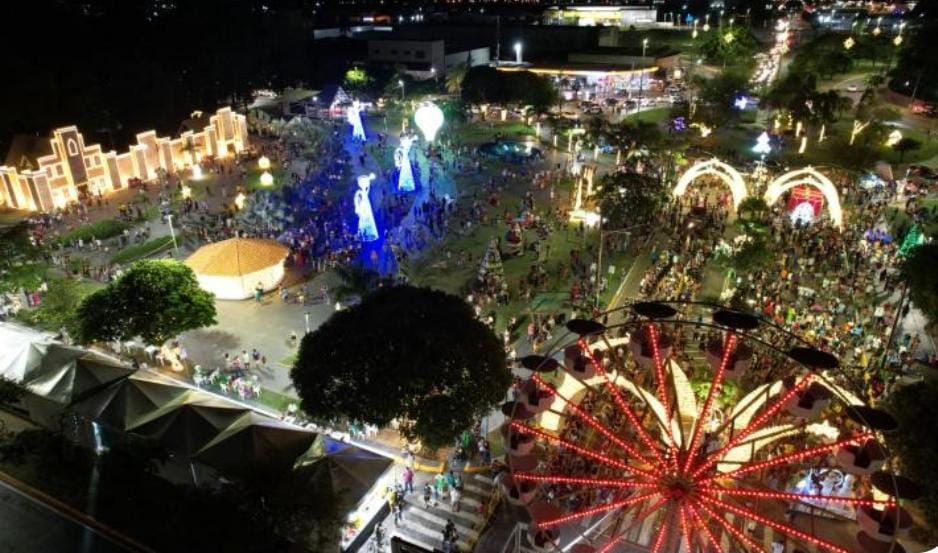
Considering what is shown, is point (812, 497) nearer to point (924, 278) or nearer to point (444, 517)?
point (444, 517)

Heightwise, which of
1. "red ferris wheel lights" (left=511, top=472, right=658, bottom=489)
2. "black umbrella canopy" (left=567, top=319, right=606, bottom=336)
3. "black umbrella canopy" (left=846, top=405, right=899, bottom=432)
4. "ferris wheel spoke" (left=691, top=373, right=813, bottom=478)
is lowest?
"red ferris wheel lights" (left=511, top=472, right=658, bottom=489)

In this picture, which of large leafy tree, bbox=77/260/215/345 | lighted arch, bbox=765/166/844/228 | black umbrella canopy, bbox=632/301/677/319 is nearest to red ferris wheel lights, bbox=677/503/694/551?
black umbrella canopy, bbox=632/301/677/319

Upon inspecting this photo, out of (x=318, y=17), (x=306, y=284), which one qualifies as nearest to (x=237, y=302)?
(x=306, y=284)

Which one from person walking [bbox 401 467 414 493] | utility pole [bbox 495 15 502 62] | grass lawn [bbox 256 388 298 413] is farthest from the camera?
utility pole [bbox 495 15 502 62]

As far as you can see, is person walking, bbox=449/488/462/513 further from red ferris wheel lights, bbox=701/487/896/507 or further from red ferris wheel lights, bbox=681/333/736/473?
red ferris wheel lights, bbox=701/487/896/507

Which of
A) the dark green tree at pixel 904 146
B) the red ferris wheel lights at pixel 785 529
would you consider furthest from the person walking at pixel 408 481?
the dark green tree at pixel 904 146

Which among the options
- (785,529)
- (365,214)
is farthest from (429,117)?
(785,529)
